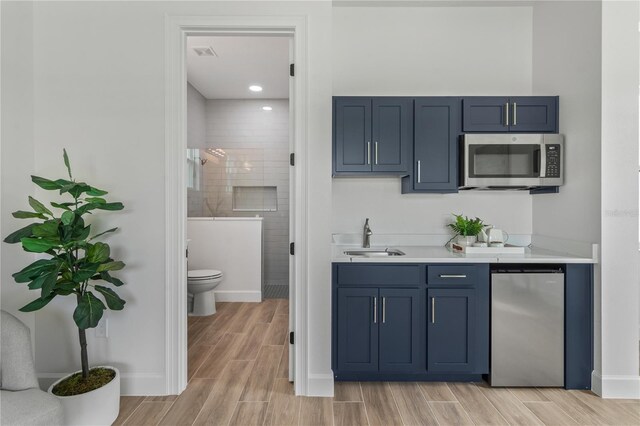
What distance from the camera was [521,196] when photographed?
2.95m

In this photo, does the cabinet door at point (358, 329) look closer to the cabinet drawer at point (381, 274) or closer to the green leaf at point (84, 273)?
the cabinet drawer at point (381, 274)

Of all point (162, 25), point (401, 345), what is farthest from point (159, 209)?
point (401, 345)

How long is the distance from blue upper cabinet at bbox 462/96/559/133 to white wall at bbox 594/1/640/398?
384mm

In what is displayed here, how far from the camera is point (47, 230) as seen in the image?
1.81 m

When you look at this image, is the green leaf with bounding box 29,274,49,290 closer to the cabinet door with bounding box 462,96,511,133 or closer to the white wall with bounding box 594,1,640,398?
the cabinet door with bounding box 462,96,511,133

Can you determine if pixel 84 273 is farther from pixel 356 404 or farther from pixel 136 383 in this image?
pixel 356 404

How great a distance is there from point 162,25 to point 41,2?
78cm

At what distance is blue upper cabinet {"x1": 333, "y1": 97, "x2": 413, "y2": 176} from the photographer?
258 centimetres

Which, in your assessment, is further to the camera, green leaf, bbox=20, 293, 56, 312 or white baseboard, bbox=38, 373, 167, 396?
white baseboard, bbox=38, 373, 167, 396

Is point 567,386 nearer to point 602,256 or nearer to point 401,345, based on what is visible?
point 602,256

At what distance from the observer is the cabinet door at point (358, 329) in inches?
92.4

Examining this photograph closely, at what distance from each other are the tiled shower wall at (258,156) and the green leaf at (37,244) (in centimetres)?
306

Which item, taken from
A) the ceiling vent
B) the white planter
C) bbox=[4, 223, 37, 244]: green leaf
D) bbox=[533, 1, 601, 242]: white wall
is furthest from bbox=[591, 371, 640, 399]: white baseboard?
the ceiling vent

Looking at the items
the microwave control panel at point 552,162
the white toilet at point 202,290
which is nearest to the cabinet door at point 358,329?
Answer: the microwave control panel at point 552,162
